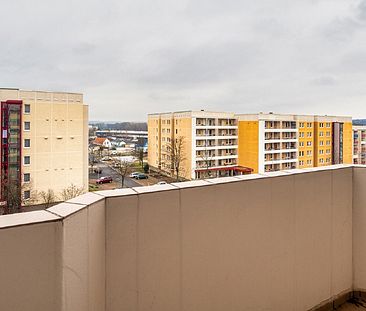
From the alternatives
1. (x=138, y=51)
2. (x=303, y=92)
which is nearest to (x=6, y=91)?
(x=138, y=51)

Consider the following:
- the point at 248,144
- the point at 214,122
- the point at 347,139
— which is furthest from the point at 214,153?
the point at 347,139

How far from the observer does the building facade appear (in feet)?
70.5

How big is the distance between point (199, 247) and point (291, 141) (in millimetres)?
23566

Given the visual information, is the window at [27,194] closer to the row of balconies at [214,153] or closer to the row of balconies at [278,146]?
the row of balconies at [214,153]

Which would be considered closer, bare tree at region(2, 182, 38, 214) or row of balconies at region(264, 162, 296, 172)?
bare tree at region(2, 182, 38, 214)

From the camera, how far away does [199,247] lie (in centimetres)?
126

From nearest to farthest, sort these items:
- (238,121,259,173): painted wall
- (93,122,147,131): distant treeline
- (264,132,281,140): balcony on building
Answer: (93,122,147,131): distant treeline → (264,132,281,140): balcony on building → (238,121,259,173): painted wall

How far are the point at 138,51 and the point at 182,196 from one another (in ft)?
33.1

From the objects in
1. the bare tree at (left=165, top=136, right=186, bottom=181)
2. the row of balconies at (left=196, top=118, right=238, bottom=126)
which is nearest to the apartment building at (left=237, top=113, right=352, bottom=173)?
the row of balconies at (left=196, top=118, right=238, bottom=126)

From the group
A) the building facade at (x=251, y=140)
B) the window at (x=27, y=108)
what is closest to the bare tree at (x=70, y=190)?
the window at (x=27, y=108)

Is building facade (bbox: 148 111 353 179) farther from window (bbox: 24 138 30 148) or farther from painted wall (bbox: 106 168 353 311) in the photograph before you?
painted wall (bbox: 106 168 353 311)

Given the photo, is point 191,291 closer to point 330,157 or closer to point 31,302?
point 31,302

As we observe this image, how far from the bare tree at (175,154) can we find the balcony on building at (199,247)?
17.0m

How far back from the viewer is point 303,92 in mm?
10477
